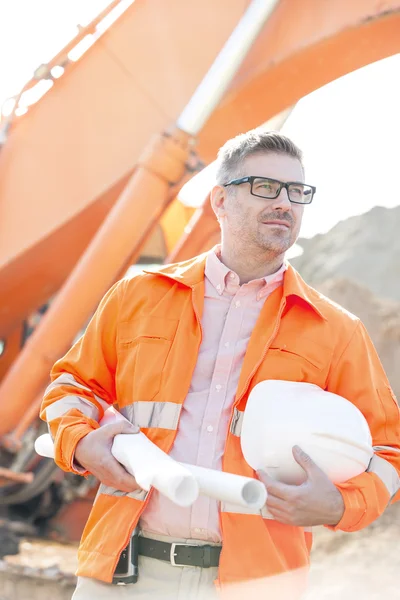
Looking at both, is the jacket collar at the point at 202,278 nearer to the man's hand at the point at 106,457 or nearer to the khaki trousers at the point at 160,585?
the man's hand at the point at 106,457

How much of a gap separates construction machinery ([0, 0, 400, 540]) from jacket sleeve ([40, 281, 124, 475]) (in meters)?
2.21

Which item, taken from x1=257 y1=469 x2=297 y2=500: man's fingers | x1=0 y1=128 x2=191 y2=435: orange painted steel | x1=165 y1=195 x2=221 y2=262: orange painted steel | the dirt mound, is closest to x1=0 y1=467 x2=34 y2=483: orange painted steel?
x1=0 y1=128 x2=191 y2=435: orange painted steel

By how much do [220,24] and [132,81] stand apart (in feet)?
2.10

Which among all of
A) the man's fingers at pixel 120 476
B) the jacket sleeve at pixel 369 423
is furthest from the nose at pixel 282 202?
the man's fingers at pixel 120 476

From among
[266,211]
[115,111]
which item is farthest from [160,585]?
[115,111]

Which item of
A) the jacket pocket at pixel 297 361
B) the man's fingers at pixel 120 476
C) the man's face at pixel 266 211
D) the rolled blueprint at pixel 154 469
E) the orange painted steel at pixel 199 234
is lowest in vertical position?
the man's fingers at pixel 120 476

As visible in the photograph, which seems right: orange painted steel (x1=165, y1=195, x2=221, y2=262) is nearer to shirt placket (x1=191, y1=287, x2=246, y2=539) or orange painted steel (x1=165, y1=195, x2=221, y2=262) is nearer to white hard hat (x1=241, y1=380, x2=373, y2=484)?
shirt placket (x1=191, y1=287, x2=246, y2=539)

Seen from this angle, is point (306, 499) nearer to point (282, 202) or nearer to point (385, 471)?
point (385, 471)

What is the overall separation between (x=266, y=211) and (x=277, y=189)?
0.07 metres

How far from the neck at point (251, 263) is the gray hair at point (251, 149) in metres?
0.23

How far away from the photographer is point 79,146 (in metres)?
5.28

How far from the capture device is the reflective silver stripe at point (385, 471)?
2191 mm

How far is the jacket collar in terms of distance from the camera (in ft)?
7.80

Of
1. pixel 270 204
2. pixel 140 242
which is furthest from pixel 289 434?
pixel 140 242
